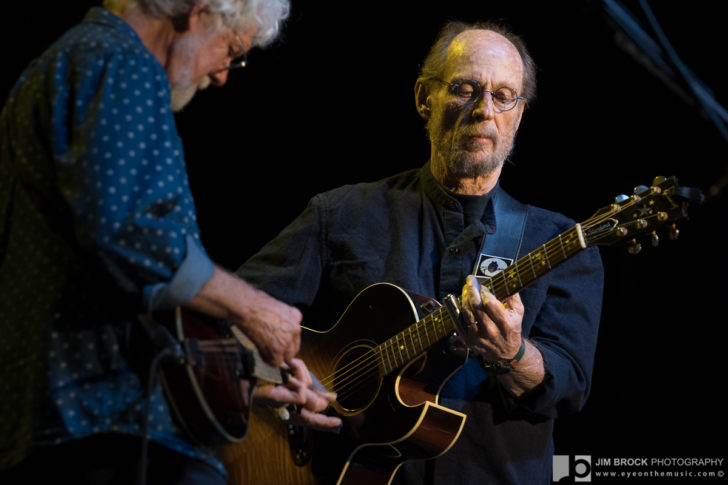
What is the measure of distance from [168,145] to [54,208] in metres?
0.26

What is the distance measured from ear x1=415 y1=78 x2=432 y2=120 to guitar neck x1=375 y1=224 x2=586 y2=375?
41.2 inches

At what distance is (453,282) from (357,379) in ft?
1.66

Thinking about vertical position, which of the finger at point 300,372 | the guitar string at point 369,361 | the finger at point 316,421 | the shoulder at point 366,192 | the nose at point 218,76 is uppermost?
the nose at point 218,76

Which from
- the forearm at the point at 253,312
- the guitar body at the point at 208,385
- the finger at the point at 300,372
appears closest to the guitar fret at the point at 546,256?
the finger at the point at 300,372

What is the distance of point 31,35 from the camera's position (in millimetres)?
3191

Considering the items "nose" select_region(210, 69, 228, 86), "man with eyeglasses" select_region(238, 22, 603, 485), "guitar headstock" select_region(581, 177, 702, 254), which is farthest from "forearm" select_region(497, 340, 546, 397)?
"nose" select_region(210, 69, 228, 86)

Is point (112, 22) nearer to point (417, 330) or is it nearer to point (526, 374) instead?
point (417, 330)

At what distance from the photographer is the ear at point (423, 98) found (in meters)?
3.19

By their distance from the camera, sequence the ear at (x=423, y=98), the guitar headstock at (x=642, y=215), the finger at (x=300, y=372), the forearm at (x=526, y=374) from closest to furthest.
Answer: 1. the finger at (x=300, y=372)
2. the guitar headstock at (x=642, y=215)
3. the forearm at (x=526, y=374)
4. the ear at (x=423, y=98)

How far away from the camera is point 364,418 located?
2.43m

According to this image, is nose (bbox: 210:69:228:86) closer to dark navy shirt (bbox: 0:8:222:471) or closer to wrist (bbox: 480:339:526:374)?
dark navy shirt (bbox: 0:8:222:471)

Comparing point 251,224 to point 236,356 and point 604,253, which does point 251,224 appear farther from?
point 236,356

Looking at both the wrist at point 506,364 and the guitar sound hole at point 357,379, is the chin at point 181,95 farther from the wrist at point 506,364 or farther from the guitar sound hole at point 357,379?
the wrist at point 506,364

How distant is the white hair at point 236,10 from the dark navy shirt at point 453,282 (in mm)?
1045
